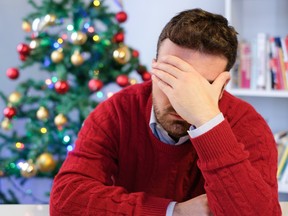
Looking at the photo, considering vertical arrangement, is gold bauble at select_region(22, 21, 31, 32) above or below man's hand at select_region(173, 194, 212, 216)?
above

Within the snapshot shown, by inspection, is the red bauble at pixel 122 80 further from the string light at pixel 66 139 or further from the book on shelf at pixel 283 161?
the book on shelf at pixel 283 161

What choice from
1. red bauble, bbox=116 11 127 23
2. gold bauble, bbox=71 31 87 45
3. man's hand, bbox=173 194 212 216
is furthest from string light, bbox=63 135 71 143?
man's hand, bbox=173 194 212 216

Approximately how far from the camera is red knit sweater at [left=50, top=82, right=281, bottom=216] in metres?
0.96

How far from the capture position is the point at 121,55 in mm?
2201

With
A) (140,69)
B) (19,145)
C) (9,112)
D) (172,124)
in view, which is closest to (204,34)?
(172,124)

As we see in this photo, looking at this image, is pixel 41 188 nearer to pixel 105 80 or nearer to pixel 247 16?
pixel 105 80

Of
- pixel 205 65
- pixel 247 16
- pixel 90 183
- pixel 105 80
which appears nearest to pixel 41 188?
pixel 105 80

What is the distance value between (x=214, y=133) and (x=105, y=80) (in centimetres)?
138

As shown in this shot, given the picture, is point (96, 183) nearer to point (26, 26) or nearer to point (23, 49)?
point (23, 49)

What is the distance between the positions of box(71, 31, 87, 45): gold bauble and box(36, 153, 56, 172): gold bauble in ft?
2.00

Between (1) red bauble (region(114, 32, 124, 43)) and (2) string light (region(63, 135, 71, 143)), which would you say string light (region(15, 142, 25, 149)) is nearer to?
(2) string light (region(63, 135, 71, 143))

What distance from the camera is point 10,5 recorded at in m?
2.92

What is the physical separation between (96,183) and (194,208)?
258 millimetres

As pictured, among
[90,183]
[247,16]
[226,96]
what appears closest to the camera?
[90,183]
